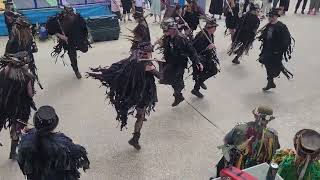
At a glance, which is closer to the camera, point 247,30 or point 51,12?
point 247,30

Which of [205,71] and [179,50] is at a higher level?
[179,50]

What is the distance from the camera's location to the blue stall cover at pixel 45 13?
37.5ft

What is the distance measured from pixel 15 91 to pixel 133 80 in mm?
1498

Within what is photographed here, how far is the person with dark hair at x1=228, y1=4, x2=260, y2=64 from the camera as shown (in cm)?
902

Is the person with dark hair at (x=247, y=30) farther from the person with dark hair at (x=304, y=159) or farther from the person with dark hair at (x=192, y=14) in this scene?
the person with dark hair at (x=304, y=159)

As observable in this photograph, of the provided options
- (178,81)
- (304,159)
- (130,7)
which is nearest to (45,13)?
(130,7)

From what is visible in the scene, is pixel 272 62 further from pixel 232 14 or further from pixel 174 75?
pixel 232 14

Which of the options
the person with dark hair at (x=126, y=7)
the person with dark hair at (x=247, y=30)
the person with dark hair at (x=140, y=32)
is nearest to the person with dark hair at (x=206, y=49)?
the person with dark hair at (x=140, y=32)

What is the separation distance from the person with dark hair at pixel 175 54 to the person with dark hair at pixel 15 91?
8.13 feet

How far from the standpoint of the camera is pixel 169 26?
6809 mm

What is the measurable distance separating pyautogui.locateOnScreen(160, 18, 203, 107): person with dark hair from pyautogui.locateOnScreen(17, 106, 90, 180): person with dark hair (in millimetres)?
3364

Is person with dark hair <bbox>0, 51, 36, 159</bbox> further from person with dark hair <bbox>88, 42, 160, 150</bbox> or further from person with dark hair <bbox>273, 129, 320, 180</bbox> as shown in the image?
person with dark hair <bbox>273, 129, 320, 180</bbox>

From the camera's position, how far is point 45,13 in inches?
456

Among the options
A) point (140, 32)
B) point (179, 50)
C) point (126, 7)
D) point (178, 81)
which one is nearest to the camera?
point (179, 50)
